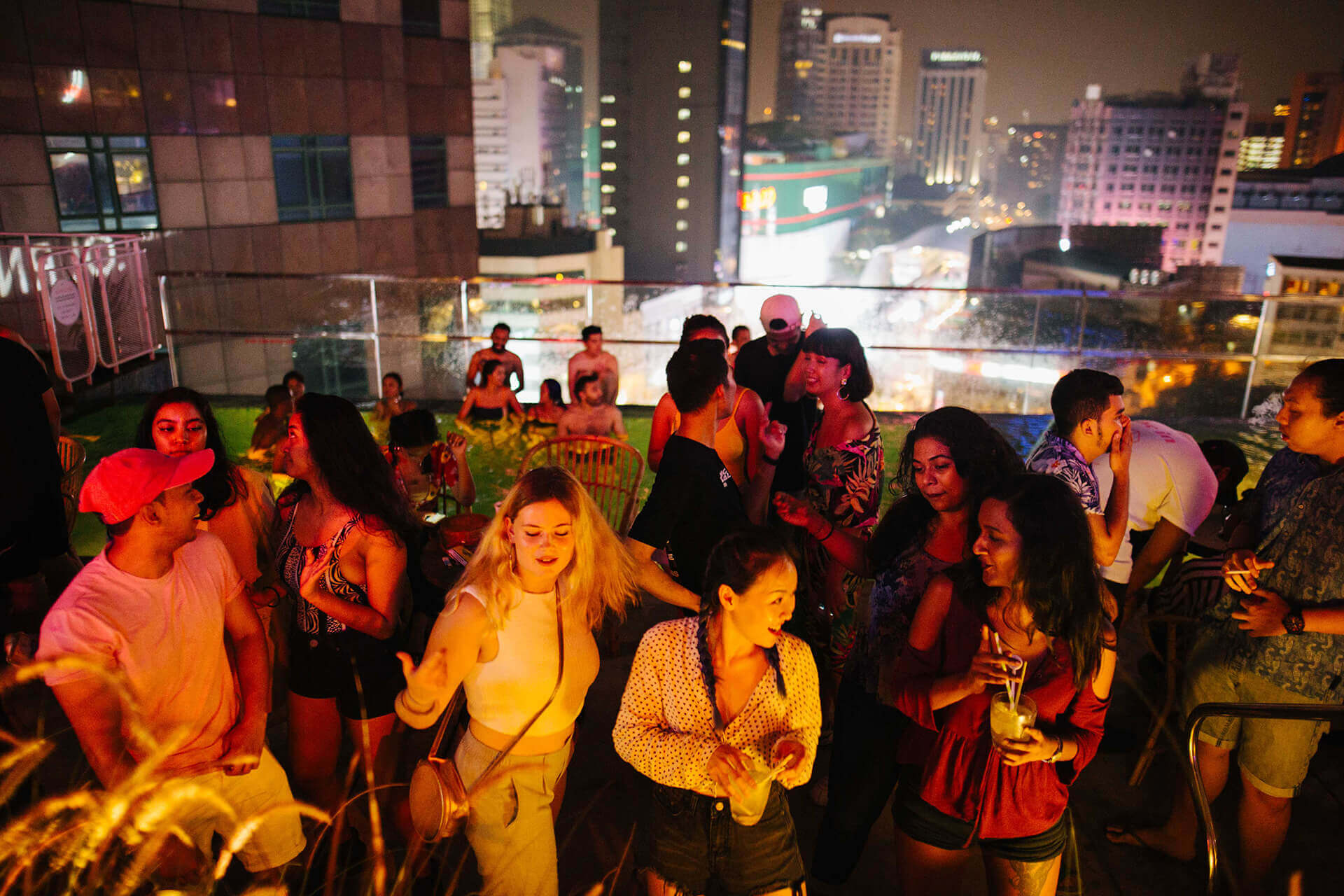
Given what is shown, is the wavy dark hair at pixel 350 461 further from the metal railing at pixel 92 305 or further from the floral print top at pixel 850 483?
the metal railing at pixel 92 305

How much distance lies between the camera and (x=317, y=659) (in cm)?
288

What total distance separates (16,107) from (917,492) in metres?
17.8

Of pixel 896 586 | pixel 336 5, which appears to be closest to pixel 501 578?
pixel 896 586

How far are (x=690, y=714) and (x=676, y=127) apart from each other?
98.6 meters

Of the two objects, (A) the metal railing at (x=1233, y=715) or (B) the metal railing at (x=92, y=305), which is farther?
(B) the metal railing at (x=92, y=305)

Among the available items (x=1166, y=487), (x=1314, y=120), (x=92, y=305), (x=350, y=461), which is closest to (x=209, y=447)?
(x=350, y=461)

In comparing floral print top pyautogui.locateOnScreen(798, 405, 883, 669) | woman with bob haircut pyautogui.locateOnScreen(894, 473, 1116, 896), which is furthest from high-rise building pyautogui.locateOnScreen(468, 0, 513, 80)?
woman with bob haircut pyautogui.locateOnScreen(894, 473, 1116, 896)

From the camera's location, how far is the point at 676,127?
9419cm

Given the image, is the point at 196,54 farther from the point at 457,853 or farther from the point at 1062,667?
the point at 1062,667

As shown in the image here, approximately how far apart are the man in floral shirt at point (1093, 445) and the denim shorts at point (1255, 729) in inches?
19.1

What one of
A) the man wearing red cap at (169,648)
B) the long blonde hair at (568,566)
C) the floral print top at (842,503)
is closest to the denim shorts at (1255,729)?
the floral print top at (842,503)

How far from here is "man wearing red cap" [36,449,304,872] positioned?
219 centimetres

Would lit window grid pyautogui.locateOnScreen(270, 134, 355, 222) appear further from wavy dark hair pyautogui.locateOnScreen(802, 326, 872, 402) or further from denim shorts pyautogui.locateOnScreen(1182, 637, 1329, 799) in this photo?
denim shorts pyautogui.locateOnScreen(1182, 637, 1329, 799)

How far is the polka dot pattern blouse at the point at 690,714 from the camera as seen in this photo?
2314 mm
